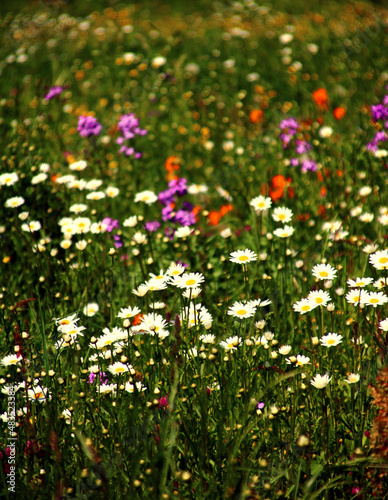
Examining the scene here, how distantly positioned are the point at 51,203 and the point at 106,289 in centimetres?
86

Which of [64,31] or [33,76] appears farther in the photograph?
[64,31]

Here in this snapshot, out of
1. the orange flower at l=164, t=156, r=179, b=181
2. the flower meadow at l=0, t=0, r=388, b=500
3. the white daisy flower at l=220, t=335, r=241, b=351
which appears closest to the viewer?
the flower meadow at l=0, t=0, r=388, b=500

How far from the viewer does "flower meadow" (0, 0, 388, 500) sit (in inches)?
61.0

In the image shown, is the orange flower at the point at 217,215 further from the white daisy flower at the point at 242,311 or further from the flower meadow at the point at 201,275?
the white daisy flower at the point at 242,311

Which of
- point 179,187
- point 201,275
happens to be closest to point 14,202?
point 179,187

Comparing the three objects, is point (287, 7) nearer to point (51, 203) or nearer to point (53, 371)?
point (51, 203)

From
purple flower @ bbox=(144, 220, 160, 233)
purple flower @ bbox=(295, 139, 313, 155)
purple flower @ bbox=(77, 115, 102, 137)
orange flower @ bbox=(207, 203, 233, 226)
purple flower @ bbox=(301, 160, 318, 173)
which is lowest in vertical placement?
orange flower @ bbox=(207, 203, 233, 226)

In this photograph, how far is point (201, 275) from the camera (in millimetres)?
2021

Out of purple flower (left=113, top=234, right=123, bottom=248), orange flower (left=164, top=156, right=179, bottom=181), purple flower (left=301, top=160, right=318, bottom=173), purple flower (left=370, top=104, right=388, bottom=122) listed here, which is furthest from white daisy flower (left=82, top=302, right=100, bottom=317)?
purple flower (left=370, top=104, right=388, bottom=122)

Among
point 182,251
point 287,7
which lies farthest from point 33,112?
point 287,7

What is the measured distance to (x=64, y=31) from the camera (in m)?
7.25

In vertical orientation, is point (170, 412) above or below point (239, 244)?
above

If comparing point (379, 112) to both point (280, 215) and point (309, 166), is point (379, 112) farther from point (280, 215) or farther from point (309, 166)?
point (280, 215)

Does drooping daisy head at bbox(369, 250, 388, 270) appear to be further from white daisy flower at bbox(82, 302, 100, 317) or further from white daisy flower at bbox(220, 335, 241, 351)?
white daisy flower at bbox(82, 302, 100, 317)
